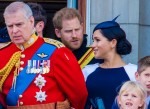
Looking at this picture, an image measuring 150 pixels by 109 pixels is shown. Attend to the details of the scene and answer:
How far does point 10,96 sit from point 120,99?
0.80 metres

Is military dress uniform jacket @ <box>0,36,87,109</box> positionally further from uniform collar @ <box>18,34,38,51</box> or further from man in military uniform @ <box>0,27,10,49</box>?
man in military uniform @ <box>0,27,10,49</box>

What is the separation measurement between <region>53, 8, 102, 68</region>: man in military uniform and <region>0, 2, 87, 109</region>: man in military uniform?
37cm

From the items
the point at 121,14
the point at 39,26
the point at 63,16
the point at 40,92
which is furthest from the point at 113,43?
the point at 121,14

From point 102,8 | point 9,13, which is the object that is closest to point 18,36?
point 9,13

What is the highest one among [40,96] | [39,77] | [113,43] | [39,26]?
[39,26]

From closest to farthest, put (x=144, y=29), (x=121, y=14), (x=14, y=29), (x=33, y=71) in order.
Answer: (x=14, y=29), (x=33, y=71), (x=121, y=14), (x=144, y=29)

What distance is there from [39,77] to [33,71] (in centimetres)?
6

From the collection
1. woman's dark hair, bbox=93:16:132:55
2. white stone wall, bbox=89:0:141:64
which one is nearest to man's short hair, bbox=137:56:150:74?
woman's dark hair, bbox=93:16:132:55

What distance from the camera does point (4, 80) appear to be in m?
4.83

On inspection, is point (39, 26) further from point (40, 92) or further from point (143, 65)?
point (143, 65)

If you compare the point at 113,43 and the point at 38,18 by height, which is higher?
the point at 38,18

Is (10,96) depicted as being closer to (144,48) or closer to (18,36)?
(18,36)

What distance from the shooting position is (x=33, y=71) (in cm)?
479

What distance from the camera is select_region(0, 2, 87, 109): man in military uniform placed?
4738 millimetres
